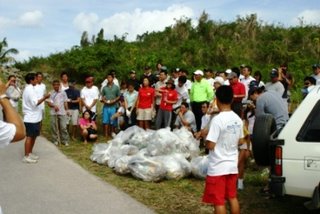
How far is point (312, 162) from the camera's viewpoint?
531cm

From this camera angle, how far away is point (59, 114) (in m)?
Answer: 12.1

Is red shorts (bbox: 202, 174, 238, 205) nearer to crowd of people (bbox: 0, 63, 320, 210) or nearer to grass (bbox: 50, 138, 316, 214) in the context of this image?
grass (bbox: 50, 138, 316, 214)

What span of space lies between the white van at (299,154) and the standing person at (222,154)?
1.79 ft

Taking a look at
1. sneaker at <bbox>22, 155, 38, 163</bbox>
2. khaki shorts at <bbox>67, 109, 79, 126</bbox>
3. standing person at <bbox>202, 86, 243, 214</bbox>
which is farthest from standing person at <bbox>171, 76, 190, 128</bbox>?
standing person at <bbox>202, 86, 243, 214</bbox>

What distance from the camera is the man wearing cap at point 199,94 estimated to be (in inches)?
476

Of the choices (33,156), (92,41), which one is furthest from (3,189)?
(92,41)

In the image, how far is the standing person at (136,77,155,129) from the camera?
12.3 m

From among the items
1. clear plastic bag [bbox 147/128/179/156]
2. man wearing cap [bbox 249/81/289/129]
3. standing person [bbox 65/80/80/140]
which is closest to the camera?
man wearing cap [bbox 249/81/289/129]

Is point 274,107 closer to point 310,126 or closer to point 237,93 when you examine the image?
point 310,126

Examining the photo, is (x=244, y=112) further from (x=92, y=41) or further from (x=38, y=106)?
(x=92, y=41)

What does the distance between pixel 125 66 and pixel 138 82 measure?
575 inches

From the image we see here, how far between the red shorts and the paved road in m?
1.52

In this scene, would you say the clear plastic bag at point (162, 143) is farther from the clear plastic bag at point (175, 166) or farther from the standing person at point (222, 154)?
the standing person at point (222, 154)

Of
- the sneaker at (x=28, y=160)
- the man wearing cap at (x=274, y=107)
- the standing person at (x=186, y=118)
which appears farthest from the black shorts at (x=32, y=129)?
the man wearing cap at (x=274, y=107)
